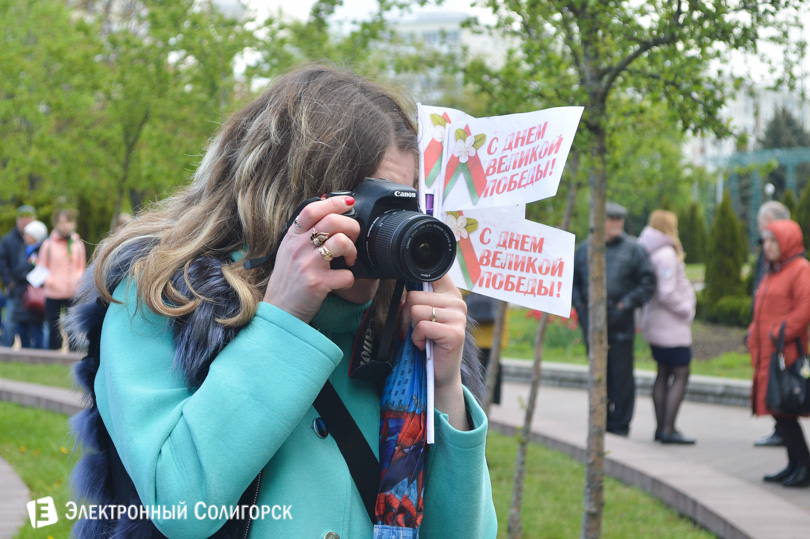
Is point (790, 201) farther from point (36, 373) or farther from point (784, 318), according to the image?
point (36, 373)

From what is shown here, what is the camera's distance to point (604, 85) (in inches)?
153

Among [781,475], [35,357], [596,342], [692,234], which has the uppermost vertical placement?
[596,342]

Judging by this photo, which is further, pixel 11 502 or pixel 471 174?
pixel 11 502

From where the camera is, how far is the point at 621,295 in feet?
24.0

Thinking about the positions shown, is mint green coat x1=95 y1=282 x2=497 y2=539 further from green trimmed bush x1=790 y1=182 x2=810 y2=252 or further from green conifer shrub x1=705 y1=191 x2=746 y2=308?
green trimmed bush x1=790 y1=182 x2=810 y2=252

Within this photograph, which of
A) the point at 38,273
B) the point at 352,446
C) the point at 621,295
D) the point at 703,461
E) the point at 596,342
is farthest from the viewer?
the point at 38,273

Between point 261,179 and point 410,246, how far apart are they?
0.34 meters

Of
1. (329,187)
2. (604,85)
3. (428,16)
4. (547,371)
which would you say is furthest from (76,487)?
(428,16)

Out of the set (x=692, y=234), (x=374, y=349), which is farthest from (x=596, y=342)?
(x=692, y=234)

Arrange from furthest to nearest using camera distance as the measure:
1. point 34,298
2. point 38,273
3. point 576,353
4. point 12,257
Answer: point 576,353 → point 12,257 → point 34,298 → point 38,273

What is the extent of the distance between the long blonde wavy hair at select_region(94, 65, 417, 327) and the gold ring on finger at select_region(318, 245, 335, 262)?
5.9 inches

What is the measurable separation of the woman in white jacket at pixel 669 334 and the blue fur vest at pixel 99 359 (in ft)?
20.6

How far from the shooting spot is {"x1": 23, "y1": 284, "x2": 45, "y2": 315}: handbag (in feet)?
36.7

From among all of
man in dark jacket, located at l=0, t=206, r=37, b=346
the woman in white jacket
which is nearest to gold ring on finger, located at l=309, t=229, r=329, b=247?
the woman in white jacket
